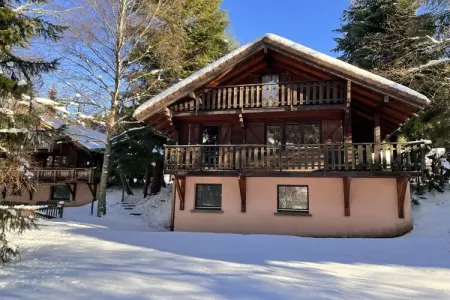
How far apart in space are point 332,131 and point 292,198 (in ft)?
10.7

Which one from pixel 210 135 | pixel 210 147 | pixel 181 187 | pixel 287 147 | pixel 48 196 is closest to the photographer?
pixel 287 147

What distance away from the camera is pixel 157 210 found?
20.6 m

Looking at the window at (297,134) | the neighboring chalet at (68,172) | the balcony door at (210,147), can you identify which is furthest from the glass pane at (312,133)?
the neighboring chalet at (68,172)

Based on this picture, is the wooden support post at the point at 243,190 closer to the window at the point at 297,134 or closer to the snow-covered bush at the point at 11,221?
the window at the point at 297,134

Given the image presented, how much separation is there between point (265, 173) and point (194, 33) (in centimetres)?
1233

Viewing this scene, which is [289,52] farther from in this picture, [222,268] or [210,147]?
[222,268]

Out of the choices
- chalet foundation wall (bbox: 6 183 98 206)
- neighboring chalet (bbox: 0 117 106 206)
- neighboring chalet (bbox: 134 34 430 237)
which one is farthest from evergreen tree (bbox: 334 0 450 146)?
chalet foundation wall (bbox: 6 183 98 206)

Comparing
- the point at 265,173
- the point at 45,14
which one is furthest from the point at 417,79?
the point at 45,14

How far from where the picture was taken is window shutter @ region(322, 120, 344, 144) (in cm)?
1361

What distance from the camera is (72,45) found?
53.9ft

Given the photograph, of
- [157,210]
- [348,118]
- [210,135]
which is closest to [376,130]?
[348,118]

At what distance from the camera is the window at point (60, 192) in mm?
28848

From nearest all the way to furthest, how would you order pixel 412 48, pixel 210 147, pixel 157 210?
pixel 210 147 < pixel 412 48 < pixel 157 210

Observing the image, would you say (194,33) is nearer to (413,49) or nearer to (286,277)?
(413,49)
